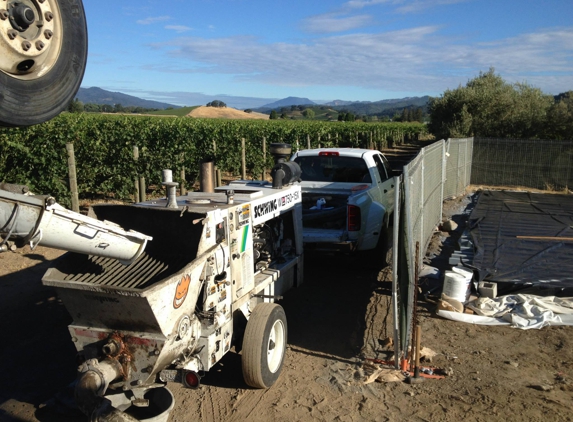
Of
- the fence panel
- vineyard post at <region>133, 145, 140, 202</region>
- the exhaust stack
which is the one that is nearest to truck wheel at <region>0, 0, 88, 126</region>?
the exhaust stack

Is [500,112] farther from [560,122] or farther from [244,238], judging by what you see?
[244,238]

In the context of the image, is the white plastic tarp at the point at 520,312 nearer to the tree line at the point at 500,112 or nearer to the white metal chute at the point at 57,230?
the white metal chute at the point at 57,230

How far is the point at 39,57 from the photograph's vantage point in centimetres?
271

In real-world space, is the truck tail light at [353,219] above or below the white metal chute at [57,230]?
below

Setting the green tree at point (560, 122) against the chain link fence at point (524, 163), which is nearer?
the chain link fence at point (524, 163)

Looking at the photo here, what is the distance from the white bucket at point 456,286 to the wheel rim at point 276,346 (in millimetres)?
2956

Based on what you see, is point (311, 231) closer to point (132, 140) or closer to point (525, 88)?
point (132, 140)

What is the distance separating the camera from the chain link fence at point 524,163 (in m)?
19.3

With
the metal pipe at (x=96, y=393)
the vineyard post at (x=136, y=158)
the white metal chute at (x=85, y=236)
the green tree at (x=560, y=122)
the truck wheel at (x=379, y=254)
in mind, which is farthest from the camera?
the green tree at (x=560, y=122)

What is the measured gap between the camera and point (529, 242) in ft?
31.5

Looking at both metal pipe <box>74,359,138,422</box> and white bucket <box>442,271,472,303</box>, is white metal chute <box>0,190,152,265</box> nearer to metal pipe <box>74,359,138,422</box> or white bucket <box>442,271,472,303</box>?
metal pipe <box>74,359,138,422</box>

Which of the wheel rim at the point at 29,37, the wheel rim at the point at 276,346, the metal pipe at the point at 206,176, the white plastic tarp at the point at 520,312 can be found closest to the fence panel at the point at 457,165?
the white plastic tarp at the point at 520,312

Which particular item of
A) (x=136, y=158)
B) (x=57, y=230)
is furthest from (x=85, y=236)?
(x=136, y=158)

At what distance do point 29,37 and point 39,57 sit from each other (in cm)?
12
